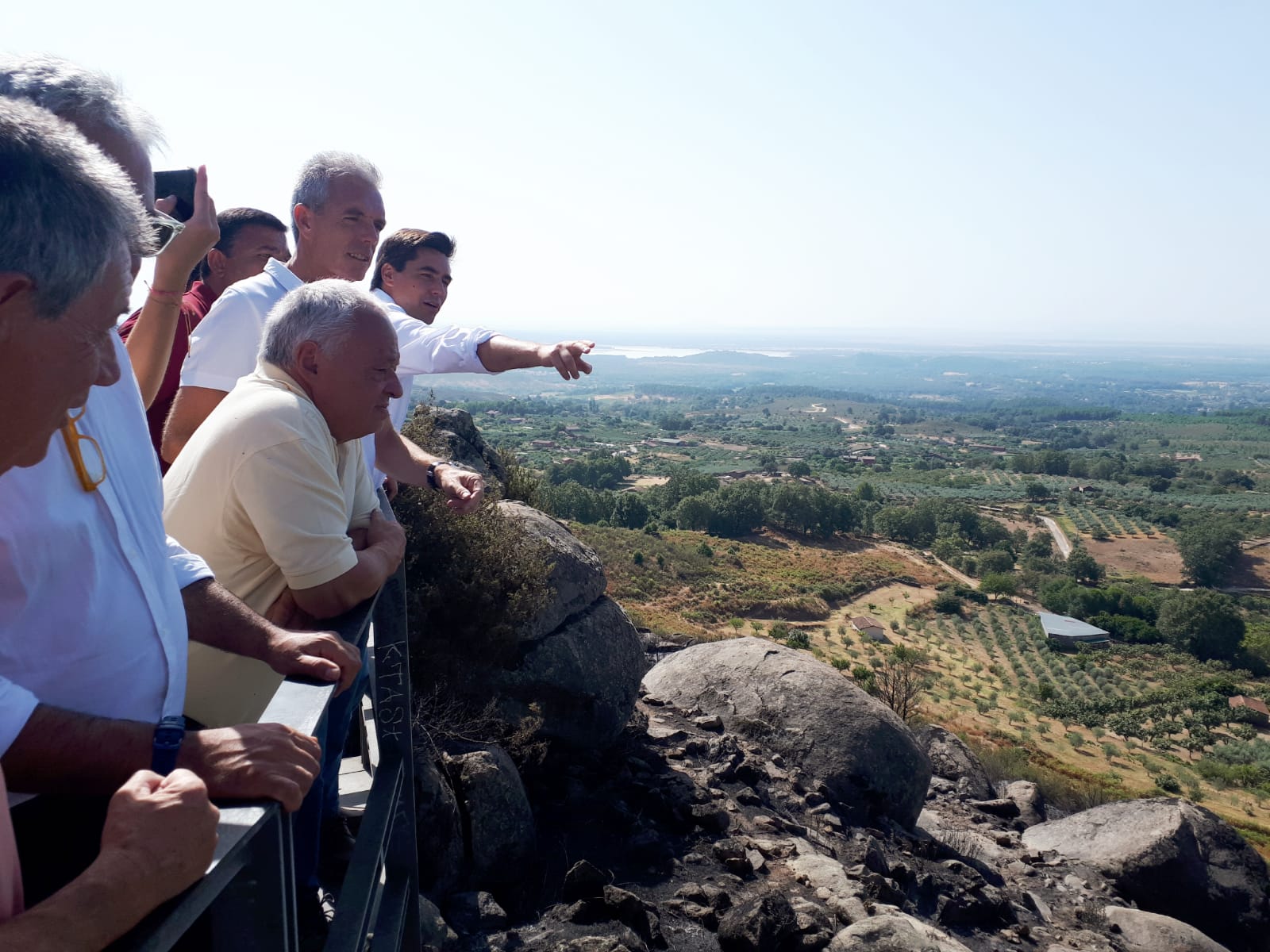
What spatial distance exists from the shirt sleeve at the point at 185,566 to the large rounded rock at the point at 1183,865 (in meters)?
8.26

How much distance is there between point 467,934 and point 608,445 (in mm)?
115628

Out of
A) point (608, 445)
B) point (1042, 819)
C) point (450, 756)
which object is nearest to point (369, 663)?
point (450, 756)

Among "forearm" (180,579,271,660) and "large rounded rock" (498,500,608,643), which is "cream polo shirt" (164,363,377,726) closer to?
"forearm" (180,579,271,660)

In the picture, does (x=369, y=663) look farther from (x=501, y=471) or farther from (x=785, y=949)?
(x=501, y=471)

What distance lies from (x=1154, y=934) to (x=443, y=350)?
6733 mm

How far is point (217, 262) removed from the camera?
357 cm

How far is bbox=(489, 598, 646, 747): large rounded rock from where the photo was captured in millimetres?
6508

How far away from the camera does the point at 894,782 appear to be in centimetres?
745

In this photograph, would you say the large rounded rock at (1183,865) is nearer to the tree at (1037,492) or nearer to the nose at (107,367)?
the nose at (107,367)

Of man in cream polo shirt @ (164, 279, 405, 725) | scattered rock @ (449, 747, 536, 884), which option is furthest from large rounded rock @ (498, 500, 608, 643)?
man in cream polo shirt @ (164, 279, 405, 725)

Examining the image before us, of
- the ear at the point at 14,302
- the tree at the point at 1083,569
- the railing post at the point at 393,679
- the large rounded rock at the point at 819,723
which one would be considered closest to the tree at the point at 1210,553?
the tree at the point at 1083,569

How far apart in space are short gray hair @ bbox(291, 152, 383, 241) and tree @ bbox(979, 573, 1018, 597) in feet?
186

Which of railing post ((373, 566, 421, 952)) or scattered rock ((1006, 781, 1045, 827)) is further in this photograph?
scattered rock ((1006, 781, 1045, 827))

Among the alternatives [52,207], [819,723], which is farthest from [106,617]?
[819,723]
